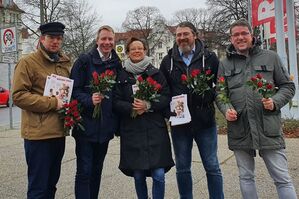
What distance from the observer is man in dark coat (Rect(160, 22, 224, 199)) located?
409 centimetres

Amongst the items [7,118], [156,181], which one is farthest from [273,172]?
[7,118]

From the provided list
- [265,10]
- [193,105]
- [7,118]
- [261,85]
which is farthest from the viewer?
[7,118]

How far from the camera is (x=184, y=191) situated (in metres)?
4.29

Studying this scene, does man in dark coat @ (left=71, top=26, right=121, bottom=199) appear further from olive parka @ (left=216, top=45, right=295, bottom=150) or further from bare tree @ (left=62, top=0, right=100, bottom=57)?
bare tree @ (left=62, top=0, right=100, bottom=57)

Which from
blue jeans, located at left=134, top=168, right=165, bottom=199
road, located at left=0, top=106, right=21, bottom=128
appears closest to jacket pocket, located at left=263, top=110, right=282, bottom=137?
blue jeans, located at left=134, top=168, right=165, bottom=199

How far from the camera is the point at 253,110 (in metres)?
3.53

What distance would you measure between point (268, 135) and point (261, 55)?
768mm

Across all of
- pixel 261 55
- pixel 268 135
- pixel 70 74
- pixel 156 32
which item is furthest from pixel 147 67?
pixel 156 32

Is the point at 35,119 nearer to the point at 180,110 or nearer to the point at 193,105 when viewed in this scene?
the point at 180,110

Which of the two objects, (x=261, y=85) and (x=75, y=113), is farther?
(x=75, y=113)

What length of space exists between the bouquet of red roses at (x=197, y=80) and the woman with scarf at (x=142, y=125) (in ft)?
0.91

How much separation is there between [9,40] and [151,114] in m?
10.1

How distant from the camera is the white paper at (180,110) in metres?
4.01

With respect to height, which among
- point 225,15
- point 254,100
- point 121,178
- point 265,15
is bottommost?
point 121,178
